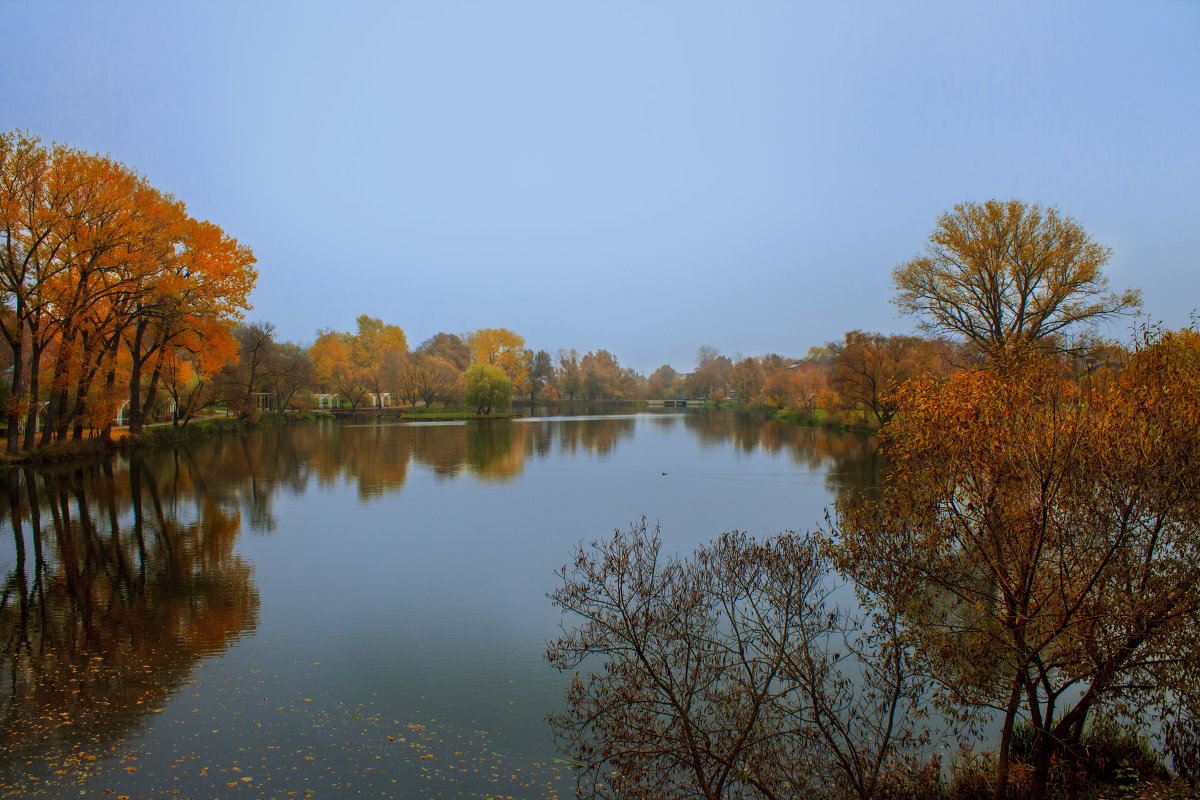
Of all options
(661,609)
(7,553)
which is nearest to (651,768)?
(661,609)

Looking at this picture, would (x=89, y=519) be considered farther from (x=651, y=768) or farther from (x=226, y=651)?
(x=651, y=768)

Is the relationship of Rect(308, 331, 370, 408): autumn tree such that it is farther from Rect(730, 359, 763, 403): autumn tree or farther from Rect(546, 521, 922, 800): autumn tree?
Rect(546, 521, 922, 800): autumn tree

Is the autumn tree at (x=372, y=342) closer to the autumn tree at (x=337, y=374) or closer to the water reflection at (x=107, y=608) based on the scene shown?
the autumn tree at (x=337, y=374)

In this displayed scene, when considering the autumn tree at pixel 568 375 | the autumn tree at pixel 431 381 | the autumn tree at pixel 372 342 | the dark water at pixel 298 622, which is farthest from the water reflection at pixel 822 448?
the autumn tree at pixel 568 375

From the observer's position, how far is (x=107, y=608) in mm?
8820

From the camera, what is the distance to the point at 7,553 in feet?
38.1

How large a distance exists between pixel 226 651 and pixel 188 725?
1.91 metres

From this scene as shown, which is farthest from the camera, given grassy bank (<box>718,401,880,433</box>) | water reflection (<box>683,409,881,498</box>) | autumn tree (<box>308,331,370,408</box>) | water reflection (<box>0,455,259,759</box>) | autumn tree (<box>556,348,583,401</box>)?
autumn tree (<box>556,348,583,401</box>)

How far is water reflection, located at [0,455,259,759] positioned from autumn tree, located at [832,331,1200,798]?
731cm

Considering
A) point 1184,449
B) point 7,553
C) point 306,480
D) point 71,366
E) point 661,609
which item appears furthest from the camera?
point 71,366

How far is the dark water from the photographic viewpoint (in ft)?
17.6

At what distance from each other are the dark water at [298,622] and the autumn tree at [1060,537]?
3644 mm

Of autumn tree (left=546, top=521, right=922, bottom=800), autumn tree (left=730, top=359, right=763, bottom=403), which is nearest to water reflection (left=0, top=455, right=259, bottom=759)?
autumn tree (left=546, top=521, right=922, bottom=800)

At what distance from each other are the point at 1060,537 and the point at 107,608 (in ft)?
37.2
